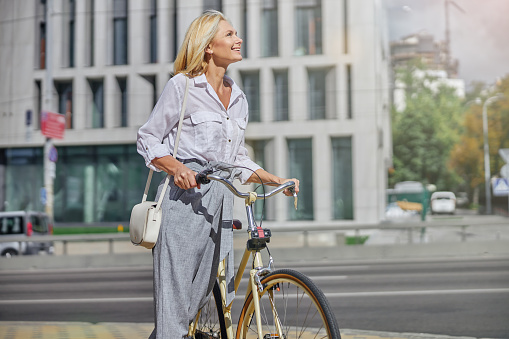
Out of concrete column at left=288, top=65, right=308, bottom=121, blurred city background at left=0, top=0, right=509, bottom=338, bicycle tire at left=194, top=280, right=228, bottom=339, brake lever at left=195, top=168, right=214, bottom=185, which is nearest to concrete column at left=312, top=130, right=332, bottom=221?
blurred city background at left=0, top=0, right=509, bottom=338

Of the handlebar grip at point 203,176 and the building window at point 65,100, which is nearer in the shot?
the handlebar grip at point 203,176

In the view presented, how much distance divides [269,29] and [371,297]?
20.6 meters

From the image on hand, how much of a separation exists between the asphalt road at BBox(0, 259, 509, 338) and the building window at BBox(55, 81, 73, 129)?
51.9 ft

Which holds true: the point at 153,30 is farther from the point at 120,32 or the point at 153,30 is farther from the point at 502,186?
the point at 502,186

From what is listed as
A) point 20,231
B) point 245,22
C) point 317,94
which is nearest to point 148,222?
point 20,231

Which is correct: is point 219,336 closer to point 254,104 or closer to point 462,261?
→ point 462,261

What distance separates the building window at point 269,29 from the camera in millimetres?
28188

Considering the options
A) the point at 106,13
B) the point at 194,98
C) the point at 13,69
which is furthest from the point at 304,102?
the point at 194,98

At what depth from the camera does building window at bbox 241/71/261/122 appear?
28234mm

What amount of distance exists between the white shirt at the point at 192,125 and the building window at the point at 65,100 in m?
27.1

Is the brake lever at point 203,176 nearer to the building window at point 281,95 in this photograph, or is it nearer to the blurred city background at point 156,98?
the blurred city background at point 156,98

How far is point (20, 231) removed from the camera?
19.1 meters

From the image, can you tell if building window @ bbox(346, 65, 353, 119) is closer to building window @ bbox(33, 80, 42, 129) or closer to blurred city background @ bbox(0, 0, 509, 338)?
blurred city background @ bbox(0, 0, 509, 338)

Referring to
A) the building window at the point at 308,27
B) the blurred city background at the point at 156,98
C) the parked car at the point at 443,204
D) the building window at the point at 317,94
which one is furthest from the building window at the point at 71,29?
the parked car at the point at 443,204
